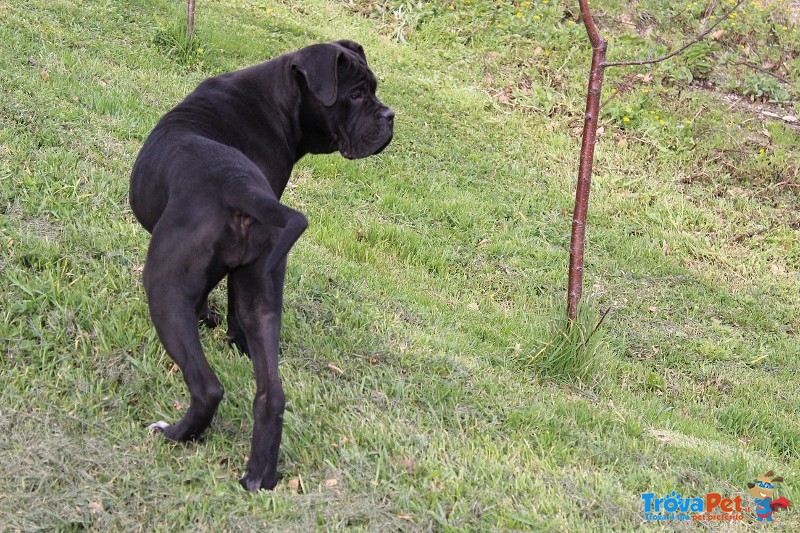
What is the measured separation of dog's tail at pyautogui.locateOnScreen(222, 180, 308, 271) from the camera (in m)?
3.18

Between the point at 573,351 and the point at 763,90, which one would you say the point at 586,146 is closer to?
the point at 573,351

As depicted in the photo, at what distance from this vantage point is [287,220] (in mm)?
3225

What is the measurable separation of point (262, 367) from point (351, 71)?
1974 millimetres

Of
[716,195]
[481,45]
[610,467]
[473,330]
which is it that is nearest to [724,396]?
[473,330]

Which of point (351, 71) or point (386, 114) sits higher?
point (351, 71)

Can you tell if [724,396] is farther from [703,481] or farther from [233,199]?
[233,199]

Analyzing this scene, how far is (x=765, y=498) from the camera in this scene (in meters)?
4.34

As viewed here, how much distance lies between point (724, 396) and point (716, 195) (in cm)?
401

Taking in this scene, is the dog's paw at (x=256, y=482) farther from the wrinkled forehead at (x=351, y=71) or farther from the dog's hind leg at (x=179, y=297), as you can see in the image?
the wrinkled forehead at (x=351, y=71)

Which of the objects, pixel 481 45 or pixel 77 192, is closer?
pixel 77 192

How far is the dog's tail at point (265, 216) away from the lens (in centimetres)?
318

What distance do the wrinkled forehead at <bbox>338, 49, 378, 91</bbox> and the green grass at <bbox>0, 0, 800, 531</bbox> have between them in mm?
1437

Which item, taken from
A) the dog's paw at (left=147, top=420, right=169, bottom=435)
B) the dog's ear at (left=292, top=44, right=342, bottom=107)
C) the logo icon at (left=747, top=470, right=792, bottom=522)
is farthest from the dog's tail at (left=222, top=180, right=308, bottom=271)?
the logo icon at (left=747, top=470, right=792, bottom=522)

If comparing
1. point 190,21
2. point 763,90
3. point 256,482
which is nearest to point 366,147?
point 256,482
